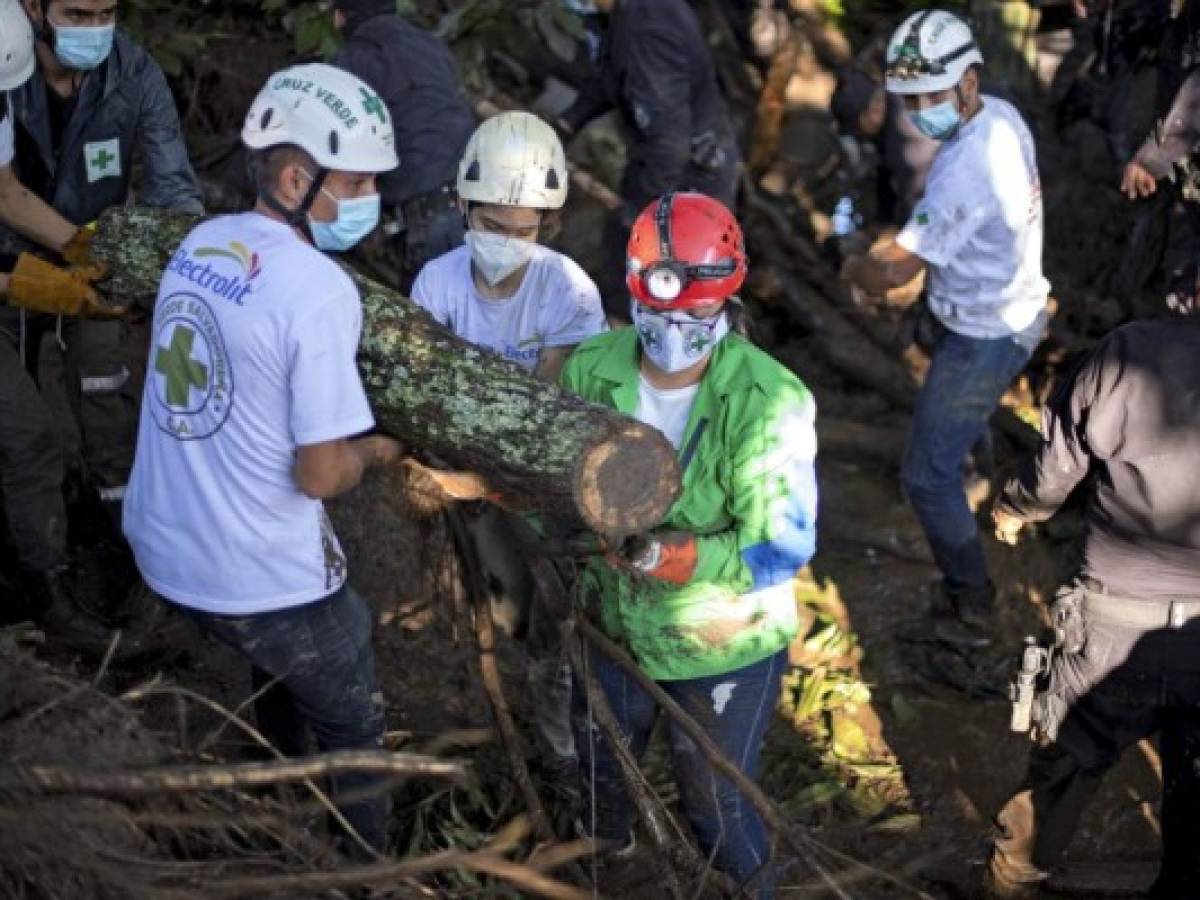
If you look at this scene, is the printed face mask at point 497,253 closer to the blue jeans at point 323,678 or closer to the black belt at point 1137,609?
the blue jeans at point 323,678

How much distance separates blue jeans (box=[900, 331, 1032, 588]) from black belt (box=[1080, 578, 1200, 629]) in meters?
1.46

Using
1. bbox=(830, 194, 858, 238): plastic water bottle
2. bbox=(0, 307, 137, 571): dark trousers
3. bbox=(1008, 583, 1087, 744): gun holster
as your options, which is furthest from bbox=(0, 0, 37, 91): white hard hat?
bbox=(830, 194, 858, 238): plastic water bottle

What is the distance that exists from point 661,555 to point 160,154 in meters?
2.68

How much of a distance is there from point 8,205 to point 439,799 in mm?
2345

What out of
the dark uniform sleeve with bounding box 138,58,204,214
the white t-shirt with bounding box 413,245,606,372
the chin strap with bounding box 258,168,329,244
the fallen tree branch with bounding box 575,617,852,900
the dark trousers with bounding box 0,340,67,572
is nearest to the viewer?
the fallen tree branch with bounding box 575,617,852,900

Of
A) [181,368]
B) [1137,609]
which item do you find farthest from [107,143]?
[1137,609]

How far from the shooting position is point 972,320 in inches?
219

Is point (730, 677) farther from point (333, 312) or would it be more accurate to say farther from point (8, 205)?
point (8, 205)

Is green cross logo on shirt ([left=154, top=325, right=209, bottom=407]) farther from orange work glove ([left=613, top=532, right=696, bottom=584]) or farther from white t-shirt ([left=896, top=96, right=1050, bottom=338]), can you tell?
white t-shirt ([left=896, top=96, right=1050, bottom=338])

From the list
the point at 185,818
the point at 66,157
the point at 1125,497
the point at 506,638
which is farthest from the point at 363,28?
the point at 185,818

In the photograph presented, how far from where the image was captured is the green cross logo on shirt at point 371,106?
3639 millimetres

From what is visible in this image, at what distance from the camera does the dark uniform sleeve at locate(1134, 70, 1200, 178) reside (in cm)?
661

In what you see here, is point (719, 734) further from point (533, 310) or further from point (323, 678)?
point (533, 310)

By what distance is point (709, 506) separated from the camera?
3740 mm
